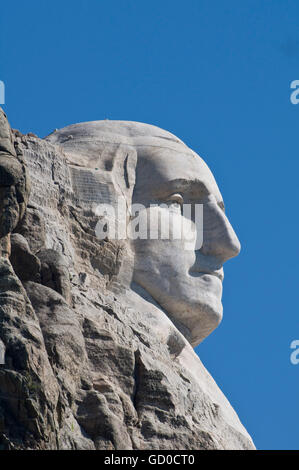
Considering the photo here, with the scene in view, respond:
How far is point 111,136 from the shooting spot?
23.8 metres

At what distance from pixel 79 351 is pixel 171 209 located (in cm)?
506

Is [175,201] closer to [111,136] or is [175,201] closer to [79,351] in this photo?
[111,136]

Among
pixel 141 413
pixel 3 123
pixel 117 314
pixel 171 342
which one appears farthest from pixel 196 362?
pixel 3 123

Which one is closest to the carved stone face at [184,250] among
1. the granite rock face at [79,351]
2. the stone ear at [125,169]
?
the stone ear at [125,169]

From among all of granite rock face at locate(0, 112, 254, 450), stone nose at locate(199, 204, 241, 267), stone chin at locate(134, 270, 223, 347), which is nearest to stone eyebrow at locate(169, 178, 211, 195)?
stone nose at locate(199, 204, 241, 267)

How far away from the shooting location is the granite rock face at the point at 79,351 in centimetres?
1716

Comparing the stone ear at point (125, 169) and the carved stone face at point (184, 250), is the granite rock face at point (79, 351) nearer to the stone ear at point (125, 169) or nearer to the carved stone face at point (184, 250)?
the carved stone face at point (184, 250)

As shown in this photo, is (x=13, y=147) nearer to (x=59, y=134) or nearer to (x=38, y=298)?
(x=38, y=298)

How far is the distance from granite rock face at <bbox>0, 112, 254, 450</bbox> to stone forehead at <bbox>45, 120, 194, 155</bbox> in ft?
3.25

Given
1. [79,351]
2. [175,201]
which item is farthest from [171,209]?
[79,351]

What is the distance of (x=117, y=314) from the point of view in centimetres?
2078

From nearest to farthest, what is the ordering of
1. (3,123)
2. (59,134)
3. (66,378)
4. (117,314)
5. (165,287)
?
(66,378) < (3,123) < (117,314) < (165,287) < (59,134)

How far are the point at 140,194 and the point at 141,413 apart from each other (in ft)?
16.2

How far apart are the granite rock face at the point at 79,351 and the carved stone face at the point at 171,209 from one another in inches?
21.2
